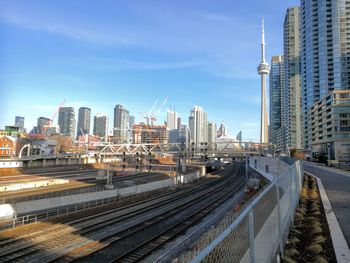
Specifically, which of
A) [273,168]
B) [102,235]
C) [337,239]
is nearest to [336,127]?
[273,168]

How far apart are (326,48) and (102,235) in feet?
565

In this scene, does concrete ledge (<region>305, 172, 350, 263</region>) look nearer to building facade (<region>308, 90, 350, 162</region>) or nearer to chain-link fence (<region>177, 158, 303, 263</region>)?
chain-link fence (<region>177, 158, 303, 263</region>)

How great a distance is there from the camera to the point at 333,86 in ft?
508

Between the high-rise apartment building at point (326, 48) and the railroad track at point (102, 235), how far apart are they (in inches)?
5320

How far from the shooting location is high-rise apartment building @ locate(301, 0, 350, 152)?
15412 centimetres

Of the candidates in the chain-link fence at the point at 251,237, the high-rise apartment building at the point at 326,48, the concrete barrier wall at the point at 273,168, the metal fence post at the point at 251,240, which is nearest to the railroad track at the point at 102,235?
the concrete barrier wall at the point at 273,168

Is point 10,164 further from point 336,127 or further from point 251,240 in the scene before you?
point 336,127

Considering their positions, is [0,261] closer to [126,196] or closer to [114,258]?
[114,258]

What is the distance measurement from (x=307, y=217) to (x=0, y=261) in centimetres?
1915

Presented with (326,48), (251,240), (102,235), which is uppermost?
(326,48)

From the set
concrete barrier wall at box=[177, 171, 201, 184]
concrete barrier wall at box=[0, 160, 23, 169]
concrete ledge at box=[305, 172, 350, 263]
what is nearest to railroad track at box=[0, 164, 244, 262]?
concrete ledge at box=[305, 172, 350, 263]

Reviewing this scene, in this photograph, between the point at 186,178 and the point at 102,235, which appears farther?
the point at 186,178

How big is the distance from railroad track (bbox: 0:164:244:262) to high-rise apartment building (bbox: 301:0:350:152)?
135 m

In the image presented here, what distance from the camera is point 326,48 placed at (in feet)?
519
